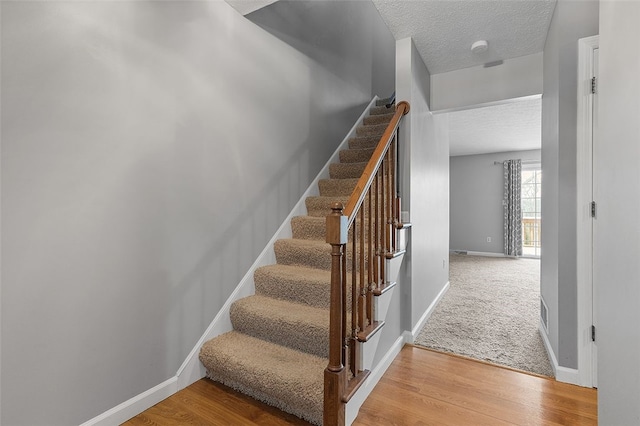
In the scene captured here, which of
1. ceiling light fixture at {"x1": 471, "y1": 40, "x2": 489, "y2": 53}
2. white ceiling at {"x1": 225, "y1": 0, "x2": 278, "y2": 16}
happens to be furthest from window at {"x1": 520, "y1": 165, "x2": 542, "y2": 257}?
white ceiling at {"x1": 225, "y1": 0, "x2": 278, "y2": 16}

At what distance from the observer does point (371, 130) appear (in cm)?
371

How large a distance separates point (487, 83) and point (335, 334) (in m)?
2.54

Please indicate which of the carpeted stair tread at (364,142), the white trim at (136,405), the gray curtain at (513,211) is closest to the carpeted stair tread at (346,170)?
the carpeted stair tread at (364,142)

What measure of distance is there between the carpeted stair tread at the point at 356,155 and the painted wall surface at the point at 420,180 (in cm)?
60

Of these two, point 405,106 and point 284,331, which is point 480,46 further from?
point 284,331

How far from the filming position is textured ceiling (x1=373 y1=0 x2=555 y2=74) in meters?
2.06

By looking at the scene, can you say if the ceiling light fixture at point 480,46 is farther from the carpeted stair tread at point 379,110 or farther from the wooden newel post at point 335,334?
the wooden newel post at point 335,334

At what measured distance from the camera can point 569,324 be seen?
196cm

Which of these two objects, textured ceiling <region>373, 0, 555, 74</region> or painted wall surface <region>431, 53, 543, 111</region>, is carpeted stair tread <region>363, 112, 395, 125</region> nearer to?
painted wall surface <region>431, 53, 543, 111</region>

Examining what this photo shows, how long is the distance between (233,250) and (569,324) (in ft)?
7.24

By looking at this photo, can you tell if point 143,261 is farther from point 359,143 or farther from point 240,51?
point 359,143

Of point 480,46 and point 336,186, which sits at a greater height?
point 480,46

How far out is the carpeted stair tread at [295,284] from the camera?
2.10 metres

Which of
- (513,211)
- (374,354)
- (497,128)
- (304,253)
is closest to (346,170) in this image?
(304,253)
